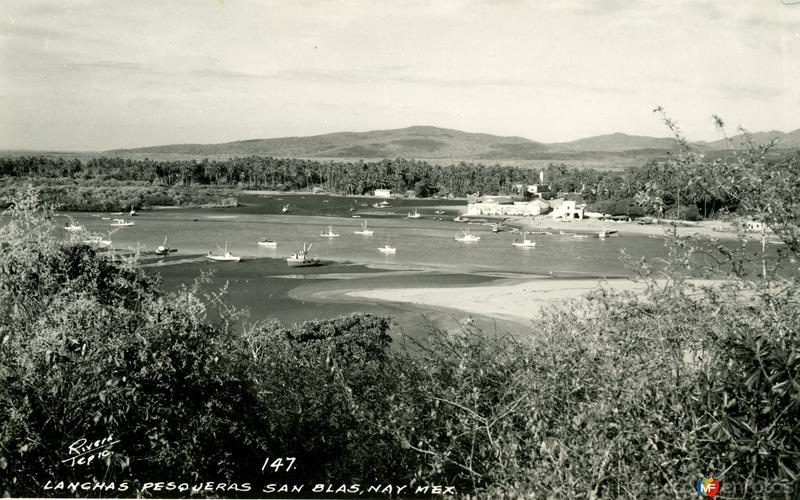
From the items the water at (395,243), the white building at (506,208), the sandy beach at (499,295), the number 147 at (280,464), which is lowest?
A: the water at (395,243)

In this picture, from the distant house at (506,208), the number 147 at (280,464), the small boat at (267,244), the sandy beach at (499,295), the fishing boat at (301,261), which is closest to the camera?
the number 147 at (280,464)

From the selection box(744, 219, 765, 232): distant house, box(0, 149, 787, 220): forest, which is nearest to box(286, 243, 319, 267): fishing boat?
box(744, 219, 765, 232): distant house

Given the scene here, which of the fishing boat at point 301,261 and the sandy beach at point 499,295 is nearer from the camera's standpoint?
the sandy beach at point 499,295

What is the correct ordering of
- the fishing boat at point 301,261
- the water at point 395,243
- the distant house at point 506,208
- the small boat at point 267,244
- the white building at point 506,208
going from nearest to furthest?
the fishing boat at point 301,261 → the water at point 395,243 → the small boat at point 267,244 → the distant house at point 506,208 → the white building at point 506,208

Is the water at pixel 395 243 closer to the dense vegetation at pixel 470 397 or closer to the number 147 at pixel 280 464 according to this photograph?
the dense vegetation at pixel 470 397

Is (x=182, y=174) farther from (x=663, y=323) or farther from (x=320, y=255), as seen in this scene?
(x=663, y=323)
